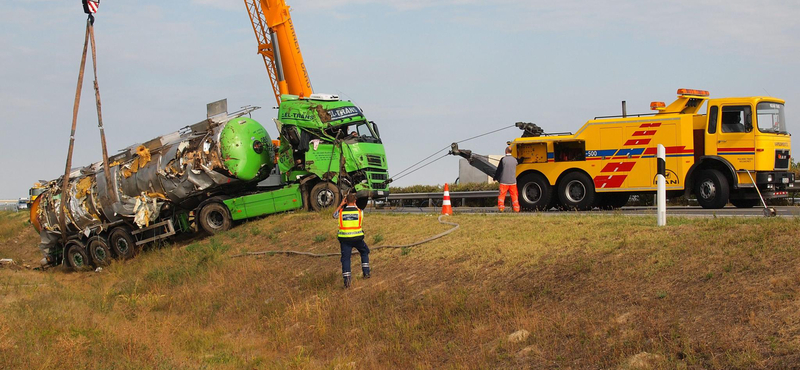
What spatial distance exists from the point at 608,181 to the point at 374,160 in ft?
19.3

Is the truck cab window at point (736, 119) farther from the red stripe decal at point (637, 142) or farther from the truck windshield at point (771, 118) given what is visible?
the red stripe decal at point (637, 142)

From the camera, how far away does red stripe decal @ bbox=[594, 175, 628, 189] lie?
57.7ft

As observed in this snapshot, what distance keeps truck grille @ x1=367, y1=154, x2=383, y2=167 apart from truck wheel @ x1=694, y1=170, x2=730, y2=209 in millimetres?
7723

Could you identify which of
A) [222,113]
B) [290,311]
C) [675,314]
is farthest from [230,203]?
[675,314]

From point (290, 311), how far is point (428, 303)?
2.54 m

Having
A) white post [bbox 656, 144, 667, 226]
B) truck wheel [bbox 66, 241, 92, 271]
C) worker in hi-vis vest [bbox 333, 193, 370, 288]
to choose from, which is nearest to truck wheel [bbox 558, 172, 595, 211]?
white post [bbox 656, 144, 667, 226]

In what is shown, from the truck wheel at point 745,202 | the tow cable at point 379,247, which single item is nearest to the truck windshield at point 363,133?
the tow cable at point 379,247

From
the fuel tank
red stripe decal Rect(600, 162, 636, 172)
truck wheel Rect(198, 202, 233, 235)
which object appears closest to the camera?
red stripe decal Rect(600, 162, 636, 172)

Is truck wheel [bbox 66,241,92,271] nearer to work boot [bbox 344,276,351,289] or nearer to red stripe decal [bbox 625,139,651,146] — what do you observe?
work boot [bbox 344,276,351,289]

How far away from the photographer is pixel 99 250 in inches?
810

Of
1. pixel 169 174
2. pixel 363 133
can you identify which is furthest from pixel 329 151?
pixel 169 174

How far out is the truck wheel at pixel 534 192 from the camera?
61.2ft

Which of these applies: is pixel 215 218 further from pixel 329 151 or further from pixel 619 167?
pixel 619 167

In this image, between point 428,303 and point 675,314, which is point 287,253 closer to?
point 428,303
